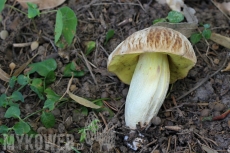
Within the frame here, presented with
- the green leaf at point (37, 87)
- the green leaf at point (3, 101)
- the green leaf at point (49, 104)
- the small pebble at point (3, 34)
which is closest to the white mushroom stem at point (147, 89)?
the green leaf at point (49, 104)

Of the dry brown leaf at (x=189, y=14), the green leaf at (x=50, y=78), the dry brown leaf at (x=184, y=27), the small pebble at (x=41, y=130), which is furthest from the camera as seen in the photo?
the dry brown leaf at (x=189, y=14)

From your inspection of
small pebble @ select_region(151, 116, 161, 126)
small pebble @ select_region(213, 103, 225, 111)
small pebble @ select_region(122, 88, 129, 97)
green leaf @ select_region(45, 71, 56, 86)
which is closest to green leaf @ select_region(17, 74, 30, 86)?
green leaf @ select_region(45, 71, 56, 86)

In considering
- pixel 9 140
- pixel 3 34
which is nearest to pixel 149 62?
pixel 9 140

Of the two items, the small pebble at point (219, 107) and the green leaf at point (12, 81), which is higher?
the green leaf at point (12, 81)

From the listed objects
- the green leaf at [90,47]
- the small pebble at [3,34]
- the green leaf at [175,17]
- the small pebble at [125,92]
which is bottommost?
the small pebble at [125,92]

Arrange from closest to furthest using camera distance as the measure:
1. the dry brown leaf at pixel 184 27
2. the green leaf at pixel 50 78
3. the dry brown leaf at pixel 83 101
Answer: the dry brown leaf at pixel 83 101 < the green leaf at pixel 50 78 < the dry brown leaf at pixel 184 27

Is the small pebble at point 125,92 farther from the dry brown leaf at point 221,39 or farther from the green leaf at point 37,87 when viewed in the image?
the dry brown leaf at point 221,39

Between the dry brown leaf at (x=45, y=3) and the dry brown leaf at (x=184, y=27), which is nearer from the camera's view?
the dry brown leaf at (x=184, y=27)
